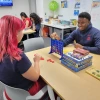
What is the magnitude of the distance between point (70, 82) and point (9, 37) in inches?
25.8

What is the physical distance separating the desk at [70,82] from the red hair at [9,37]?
42cm

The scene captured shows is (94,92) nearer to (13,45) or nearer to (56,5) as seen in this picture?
(13,45)

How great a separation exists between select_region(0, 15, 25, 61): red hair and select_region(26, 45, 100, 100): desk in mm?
420

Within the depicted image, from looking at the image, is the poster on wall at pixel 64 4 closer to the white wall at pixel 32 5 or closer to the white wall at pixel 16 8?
the white wall at pixel 32 5

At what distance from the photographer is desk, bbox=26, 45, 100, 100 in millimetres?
931

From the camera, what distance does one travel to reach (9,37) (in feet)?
2.93

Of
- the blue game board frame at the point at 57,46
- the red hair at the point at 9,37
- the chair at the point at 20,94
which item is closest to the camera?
the red hair at the point at 9,37

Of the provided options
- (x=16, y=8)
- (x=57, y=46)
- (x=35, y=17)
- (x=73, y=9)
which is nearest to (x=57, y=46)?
(x=57, y=46)

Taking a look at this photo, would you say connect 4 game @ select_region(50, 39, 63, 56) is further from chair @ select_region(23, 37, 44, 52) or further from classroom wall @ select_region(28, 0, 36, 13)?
classroom wall @ select_region(28, 0, 36, 13)

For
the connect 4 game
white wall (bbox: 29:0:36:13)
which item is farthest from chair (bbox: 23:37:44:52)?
white wall (bbox: 29:0:36:13)

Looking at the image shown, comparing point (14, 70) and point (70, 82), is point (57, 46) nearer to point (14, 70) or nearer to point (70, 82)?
point (70, 82)

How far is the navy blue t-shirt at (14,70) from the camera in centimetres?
91

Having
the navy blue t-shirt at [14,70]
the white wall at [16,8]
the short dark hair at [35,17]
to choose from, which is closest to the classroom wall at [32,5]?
the white wall at [16,8]

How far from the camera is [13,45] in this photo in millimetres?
915
